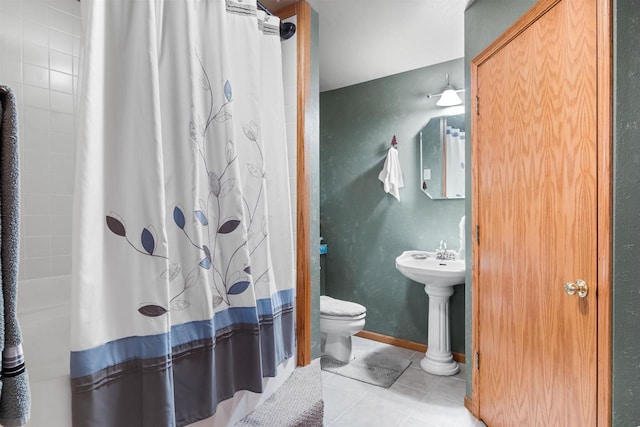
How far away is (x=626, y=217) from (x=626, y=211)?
0.02m

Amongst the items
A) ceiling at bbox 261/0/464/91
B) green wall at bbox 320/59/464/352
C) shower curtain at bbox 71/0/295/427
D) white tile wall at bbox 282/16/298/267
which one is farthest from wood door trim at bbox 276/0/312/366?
green wall at bbox 320/59/464/352

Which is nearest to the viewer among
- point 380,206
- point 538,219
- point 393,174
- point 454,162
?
point 538,219

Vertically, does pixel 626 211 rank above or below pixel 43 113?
below

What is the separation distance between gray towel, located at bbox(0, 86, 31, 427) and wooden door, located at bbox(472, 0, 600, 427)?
1665mm

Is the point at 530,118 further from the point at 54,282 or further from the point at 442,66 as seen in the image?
the point at 54,282

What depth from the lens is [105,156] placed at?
901 mm

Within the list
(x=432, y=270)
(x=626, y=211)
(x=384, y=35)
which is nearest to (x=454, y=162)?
(x=432, y=270)

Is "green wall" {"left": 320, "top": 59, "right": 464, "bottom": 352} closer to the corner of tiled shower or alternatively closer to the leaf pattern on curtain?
the leaf pattern on curtain

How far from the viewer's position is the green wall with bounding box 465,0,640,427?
1135 mm

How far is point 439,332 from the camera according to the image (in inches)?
103

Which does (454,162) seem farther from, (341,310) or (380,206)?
(341,310)

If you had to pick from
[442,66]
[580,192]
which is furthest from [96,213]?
[442,66]

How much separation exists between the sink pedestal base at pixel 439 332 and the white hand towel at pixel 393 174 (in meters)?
0.90

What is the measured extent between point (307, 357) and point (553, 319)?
1.17 metres
